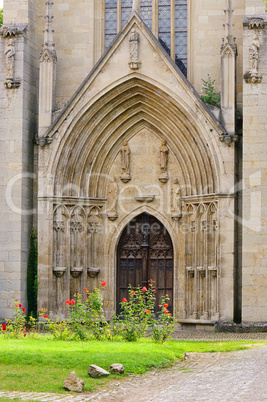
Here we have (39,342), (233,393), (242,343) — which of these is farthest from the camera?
(242,343)

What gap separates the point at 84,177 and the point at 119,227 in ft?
6.11

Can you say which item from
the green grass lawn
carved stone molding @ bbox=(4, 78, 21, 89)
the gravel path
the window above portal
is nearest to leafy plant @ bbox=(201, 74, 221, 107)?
the window above portal

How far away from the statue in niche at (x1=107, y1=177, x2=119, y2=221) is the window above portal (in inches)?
161

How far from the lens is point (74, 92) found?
25.0 m

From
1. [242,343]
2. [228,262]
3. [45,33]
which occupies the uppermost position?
[45,33]

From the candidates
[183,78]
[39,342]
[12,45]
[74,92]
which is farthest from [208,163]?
[39,342]

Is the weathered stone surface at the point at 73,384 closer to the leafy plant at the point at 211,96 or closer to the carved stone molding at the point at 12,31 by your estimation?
the leafy plant at the point at 211,96

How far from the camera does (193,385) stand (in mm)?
12664

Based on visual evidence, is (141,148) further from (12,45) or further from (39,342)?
(39,342)

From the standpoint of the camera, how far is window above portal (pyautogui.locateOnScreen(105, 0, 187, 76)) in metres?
25.0

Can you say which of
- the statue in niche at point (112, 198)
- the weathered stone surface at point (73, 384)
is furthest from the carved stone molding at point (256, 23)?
the weathered stone surface at point (73, 384)

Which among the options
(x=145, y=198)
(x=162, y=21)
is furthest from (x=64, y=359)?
(x=162, y=21)

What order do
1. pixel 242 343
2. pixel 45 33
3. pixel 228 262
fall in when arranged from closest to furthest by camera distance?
pixel 242 343 < pixel 228 262 < pixel 45 33

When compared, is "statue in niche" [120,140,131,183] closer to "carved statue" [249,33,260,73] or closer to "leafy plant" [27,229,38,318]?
"leafy plant" [27,229,38,318]
